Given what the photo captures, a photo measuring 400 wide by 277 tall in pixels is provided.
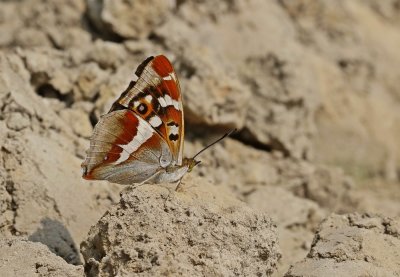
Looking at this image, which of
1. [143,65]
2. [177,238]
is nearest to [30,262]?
[177,238]

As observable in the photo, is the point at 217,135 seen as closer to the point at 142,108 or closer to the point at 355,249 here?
the point at 142,108

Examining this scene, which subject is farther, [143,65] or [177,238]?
[143,65]

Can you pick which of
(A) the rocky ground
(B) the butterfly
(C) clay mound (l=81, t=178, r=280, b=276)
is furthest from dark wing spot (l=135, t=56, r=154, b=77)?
(C) clay mound (l=81, t=178, r=280, b=276)

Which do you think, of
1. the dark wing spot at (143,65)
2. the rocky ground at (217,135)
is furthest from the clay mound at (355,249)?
the dark wing spot at (143,65)

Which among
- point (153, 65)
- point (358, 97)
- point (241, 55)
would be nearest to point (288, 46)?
point (241, 55)

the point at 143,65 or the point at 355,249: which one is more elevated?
the point at 143,65

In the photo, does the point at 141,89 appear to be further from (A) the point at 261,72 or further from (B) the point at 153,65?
(A) the point at 261,72
